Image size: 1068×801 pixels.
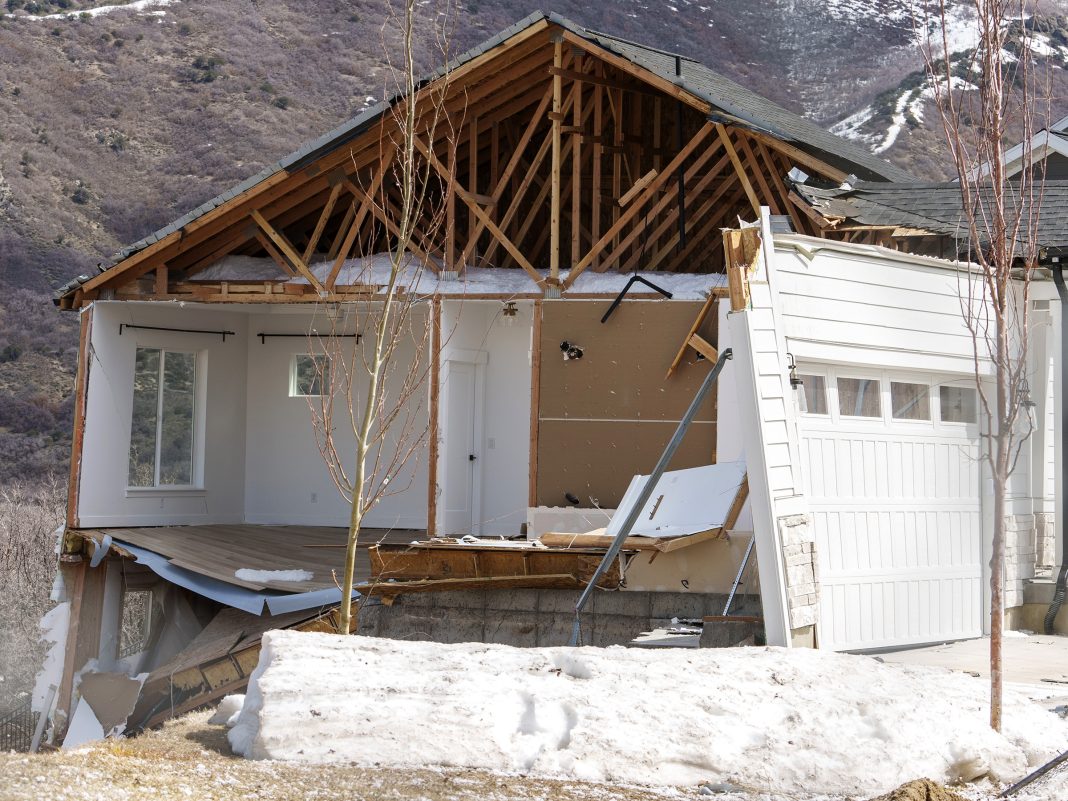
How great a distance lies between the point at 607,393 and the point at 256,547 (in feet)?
15.5

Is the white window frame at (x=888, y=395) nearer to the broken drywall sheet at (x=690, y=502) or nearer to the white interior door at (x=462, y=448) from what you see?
the broken drywall sheet at (x=690, y=502)

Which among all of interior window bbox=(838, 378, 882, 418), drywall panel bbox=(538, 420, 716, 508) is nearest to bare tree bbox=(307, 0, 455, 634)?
drywall panel bbox=(538, 420, 716, 508)

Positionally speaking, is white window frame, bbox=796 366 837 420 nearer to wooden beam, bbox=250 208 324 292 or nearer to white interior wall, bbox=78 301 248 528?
wooden beam, bbox=250 208 324 292

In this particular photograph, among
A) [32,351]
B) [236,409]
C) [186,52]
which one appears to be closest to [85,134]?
[186,52]

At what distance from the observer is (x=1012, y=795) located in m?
6.00

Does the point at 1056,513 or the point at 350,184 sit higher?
the point at 350,184

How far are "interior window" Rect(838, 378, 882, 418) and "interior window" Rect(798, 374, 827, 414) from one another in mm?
166

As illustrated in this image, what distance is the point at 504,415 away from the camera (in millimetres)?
16188

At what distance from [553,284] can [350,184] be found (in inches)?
105

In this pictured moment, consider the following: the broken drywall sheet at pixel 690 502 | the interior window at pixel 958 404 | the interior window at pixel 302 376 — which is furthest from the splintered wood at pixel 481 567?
Answer: the interior window at pixel 302 376

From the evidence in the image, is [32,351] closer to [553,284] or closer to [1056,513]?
[553,284]

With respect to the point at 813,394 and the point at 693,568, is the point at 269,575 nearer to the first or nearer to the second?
the point at 693,568

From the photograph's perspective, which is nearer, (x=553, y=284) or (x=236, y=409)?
(x=553, y=284)

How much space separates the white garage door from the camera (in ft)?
29.5
